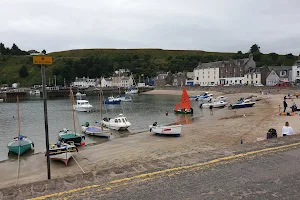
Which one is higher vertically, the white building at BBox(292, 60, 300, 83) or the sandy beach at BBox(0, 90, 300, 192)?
the white building at BBox(292, 60, 300, 83)

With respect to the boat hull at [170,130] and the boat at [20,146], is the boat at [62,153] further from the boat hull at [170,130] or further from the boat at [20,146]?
the boat hull at [170,130]

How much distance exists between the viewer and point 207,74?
394 ft

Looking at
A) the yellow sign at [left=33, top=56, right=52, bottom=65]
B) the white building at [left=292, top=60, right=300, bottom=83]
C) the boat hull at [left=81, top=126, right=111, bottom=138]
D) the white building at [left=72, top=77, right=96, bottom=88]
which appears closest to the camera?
the yellow sign at [left=33, top=56, right=52, bottom=65]

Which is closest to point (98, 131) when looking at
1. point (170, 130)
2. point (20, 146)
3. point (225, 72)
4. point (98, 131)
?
point (98, 131)

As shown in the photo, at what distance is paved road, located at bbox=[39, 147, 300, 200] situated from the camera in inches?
264

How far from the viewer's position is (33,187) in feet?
24.3

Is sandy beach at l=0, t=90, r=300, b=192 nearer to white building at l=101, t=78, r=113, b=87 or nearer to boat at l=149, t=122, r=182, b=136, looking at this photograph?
boat at l=149, t=122, r=182, b=136

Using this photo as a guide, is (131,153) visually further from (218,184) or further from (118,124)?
(118,124)

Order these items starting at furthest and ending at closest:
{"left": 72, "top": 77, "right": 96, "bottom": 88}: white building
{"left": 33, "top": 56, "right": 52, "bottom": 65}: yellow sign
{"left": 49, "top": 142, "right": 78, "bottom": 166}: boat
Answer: {"left": 72, "top": 77, "right": 96, "bottom": 88}: white building → {"left": 49, "top": 142, "right": 78, "bottom": 166}: boat → {"left": 33, "top": 56, "right": 52, "bottom": 65}: yellow sign

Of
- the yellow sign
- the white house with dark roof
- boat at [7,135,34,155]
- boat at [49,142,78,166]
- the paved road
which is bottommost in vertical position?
boat at [7,135,34,155]

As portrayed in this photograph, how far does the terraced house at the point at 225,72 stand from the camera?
107 m

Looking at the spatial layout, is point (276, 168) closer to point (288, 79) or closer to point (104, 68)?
point (288, 79)

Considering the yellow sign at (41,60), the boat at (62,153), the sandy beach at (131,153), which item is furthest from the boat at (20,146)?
the yellow sign at (41,60)

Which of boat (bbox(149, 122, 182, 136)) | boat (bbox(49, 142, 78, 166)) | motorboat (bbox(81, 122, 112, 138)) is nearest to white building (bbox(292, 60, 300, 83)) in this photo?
boat (bbox(149, 122, 182, 136))
